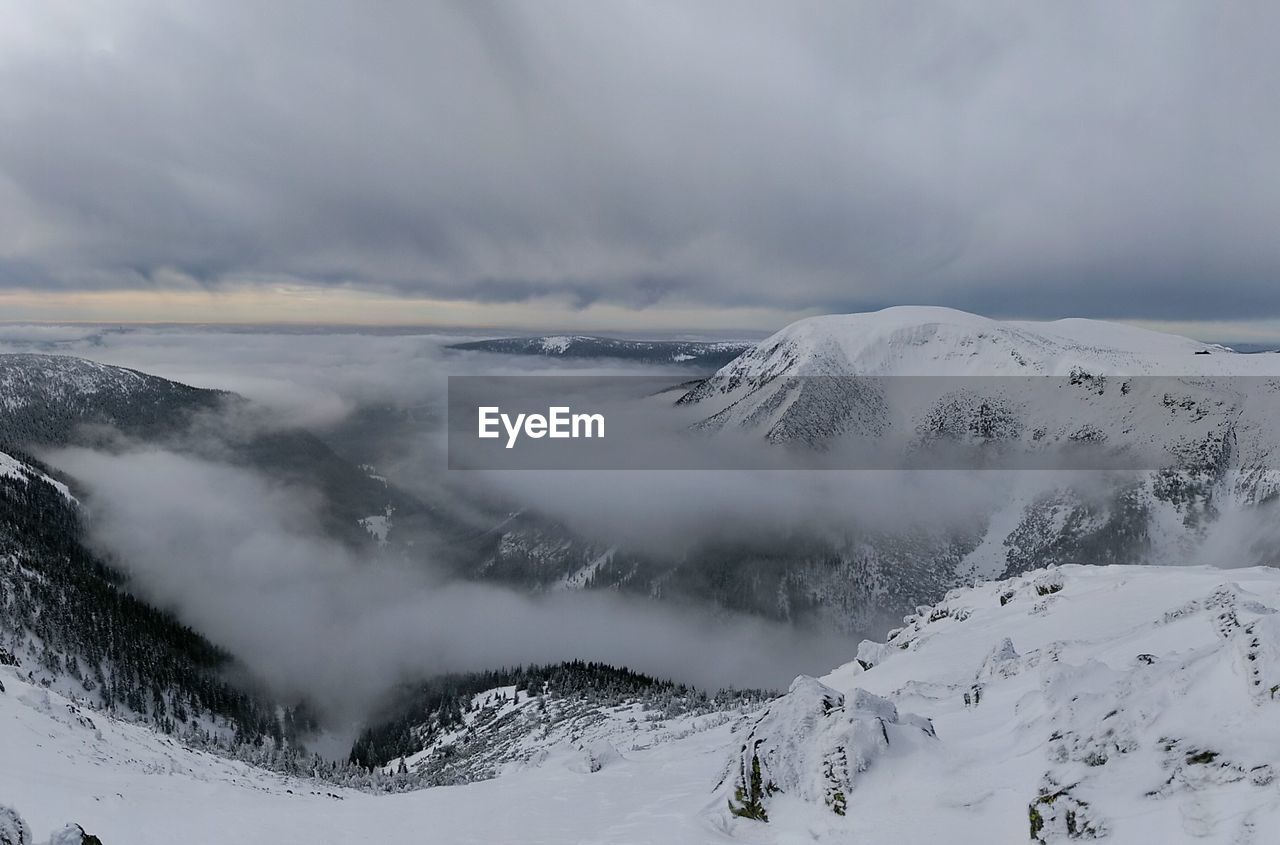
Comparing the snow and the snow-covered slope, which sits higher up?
the snow-covered slope

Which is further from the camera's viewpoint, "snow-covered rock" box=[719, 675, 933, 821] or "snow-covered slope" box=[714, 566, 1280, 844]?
"snow-covered rock" box=[719, 675, 933, 821]

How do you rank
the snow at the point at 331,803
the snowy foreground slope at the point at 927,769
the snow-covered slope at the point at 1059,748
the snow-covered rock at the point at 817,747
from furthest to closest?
1. the snow at the point at 331,803
2. the snow-covered rock at the point at 817,747
3. the snowy foreground slope at the point at 927,769
4. the snow-covered slope at the point at 1059,748

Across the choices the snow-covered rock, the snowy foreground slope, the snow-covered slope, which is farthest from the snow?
the snow-covered slope

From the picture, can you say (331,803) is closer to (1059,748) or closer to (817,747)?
(817,747)

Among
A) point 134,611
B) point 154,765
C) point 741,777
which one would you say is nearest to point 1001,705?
point 741,777

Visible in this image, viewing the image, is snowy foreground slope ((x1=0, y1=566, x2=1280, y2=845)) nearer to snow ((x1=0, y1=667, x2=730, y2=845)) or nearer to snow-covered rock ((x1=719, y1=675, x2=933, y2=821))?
snow-covered rock ((x1=719, y1=675, x2=933, y2=821))

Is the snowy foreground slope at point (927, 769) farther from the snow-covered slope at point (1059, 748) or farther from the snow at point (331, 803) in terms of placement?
the snow at point (331, 803)

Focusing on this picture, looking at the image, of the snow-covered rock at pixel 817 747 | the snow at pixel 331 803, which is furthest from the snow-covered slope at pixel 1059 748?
the snow at pixel 331 803
